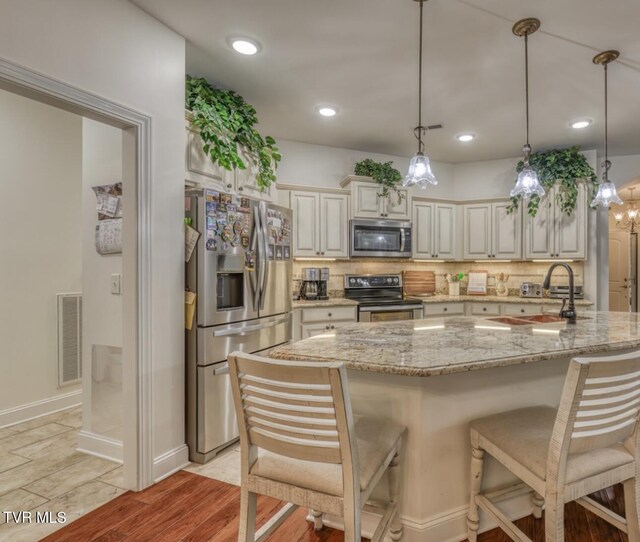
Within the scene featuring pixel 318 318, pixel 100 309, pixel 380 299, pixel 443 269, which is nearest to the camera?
pixel 100 309

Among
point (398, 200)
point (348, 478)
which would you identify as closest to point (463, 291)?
point (398, 200)

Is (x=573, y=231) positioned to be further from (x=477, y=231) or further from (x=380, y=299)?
(x=380, y=299)

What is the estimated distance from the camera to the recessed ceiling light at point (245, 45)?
2453 mm

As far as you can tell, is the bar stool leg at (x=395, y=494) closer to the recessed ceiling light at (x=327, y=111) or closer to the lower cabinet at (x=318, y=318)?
the lower cabinet at (x=318, y=318)

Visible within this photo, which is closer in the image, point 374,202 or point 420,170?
point 420,170

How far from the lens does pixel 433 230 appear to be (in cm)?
483

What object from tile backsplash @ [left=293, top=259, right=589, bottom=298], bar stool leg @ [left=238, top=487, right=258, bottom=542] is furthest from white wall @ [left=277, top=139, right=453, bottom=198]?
bar stool leg @ [left=238, top=487, right=258, bottom=542]

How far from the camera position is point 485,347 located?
1.63 m

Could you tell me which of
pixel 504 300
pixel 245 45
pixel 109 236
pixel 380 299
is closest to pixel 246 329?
pixel 109 236

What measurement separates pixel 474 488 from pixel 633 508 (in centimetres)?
59

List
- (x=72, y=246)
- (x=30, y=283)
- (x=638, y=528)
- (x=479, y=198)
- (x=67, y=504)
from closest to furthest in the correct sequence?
(x=638, y=528)
(x=67, y=504)
(x=30, y=283)
(x=72, y=246)
(x=479, y=198)

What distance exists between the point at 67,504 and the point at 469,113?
4220mm

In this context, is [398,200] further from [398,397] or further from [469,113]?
[398,397]

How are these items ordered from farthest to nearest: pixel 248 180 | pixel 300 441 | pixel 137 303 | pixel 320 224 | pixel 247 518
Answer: pixel 320 224, pixel 248 180, pixel 137 303, pixel 247 518, pixel 300 441
